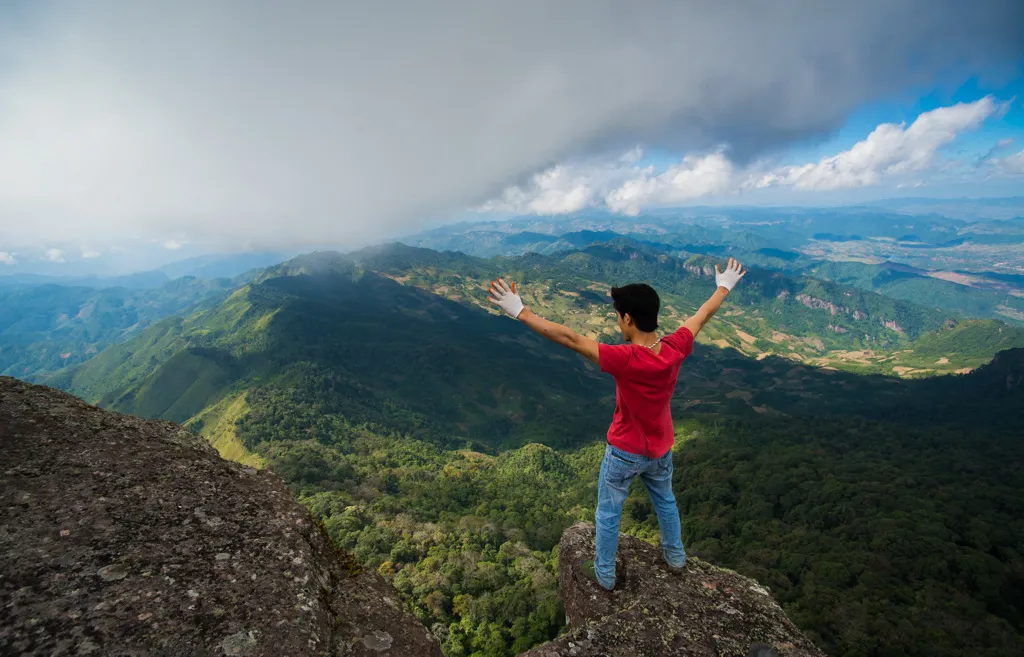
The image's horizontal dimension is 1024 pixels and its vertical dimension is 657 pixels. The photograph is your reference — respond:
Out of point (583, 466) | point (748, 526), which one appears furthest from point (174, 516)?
point (583, 466)

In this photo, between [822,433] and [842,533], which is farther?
[822,433]

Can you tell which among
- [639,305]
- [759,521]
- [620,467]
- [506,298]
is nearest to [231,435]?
[759,521]

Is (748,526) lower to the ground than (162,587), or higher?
lower

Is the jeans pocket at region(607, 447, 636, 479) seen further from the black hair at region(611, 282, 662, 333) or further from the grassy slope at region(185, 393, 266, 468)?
the grassy slope at region(185, 393, 266, 468)

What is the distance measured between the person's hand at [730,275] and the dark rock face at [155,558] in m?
8.48

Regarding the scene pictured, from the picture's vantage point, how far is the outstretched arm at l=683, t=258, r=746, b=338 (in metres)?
7.66

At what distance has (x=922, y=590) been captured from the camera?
5962cm

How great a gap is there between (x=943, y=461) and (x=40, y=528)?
626 feet

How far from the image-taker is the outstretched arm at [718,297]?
7.66 m

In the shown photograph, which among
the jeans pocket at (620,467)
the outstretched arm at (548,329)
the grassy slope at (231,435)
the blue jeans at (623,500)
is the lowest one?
the grassy slope at (231,435)

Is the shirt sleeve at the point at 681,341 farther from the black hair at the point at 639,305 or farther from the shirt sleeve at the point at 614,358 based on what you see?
the shirt sleeve at the point at 614,358

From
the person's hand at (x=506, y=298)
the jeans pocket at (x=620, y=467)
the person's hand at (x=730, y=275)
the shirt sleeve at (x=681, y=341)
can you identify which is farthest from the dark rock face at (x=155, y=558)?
the person's hand at (x=730, y=275)

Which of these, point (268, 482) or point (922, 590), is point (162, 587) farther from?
point (922, 590)

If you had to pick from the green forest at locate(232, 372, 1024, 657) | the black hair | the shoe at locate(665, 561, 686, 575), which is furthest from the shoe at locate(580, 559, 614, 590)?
the green forest at locate(232, 372, 1024, 657)
